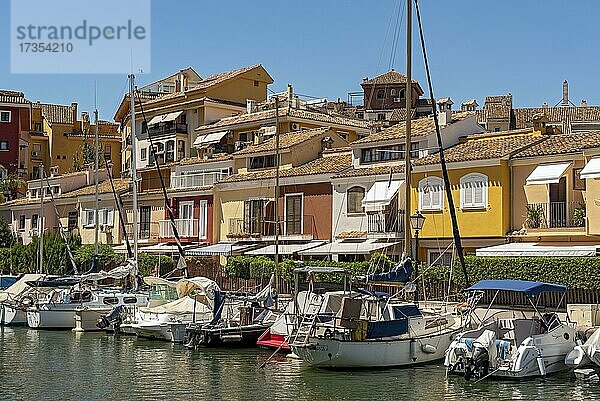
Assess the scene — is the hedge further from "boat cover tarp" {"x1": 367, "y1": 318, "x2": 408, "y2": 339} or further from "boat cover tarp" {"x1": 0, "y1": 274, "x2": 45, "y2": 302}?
"boat cover tarp" {"x1": 0, "y1": 274, "x2": 45, "y2": 302}

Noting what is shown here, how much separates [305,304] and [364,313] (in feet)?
8.34

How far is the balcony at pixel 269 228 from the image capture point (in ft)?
169

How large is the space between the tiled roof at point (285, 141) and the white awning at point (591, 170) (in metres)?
21.1

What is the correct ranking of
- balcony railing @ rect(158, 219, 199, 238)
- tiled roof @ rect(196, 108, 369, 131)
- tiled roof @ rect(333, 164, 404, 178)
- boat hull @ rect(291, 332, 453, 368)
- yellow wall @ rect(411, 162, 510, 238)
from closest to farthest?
boat hull @ rect(291, 332, 453, 368), yellow wall @ rect(411, 162, 510, 238), tiled roof @ rect(333, 164, 404, 178), balcony railing @ rect(158, 219, 199, 238), tiled roof @ rect(196, 108, 369, 131)

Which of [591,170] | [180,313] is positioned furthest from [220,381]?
[591,170]

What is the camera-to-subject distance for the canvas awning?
52.5 m

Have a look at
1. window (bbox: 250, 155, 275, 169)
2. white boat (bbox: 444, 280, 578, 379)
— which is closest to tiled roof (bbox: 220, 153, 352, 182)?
window (bbox: 250, 155, 275, 169)

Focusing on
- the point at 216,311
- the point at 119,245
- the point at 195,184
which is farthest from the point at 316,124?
the point at 216,311

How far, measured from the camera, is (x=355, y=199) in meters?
48.6

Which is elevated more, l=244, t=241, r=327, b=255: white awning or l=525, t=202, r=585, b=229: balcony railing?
l=525, t=202, r=585, b=229: balcony railing

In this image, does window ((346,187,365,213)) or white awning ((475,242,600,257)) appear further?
window ((346,187,365,213))

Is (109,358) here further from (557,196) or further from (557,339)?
(557,196)

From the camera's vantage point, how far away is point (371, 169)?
158 feet

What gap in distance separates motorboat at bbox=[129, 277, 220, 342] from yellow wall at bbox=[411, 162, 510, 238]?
39.1ft
